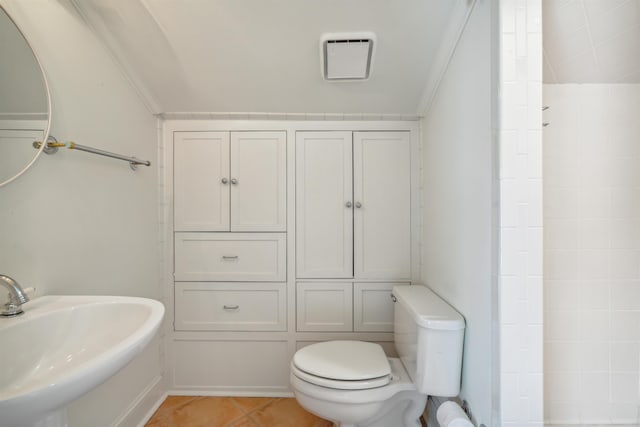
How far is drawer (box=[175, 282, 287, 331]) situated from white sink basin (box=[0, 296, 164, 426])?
2.44 ft

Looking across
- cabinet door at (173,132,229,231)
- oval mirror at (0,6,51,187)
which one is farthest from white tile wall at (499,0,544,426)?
oval mirror at (0,6,51,187)

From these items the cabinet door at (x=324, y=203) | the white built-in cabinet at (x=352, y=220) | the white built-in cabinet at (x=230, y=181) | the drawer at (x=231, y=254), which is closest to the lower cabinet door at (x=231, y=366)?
the white built-in cabinet at (x=352, y=220)

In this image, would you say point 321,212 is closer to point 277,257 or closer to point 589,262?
point 277,257

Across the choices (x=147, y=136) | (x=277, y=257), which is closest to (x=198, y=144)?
(x=147, y=136)

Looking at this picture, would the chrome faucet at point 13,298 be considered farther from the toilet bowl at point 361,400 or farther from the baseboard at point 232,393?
the baseboard at point 232,393

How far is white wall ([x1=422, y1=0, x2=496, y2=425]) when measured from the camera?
0.93m

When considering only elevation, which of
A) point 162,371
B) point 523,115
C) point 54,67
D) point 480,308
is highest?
point 54,67

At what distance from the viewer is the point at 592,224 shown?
1133 mm

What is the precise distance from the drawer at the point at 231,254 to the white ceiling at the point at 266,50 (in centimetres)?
77

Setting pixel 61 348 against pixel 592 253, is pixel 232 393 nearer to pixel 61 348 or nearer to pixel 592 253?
pixel 61 348

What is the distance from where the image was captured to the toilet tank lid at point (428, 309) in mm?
1066

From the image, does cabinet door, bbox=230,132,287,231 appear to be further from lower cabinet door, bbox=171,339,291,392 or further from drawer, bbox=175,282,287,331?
lower cabinet door, bbox=171,339,291,392

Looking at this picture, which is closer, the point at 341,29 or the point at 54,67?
the point at 54,67

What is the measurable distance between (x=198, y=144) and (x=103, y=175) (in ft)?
1.80
